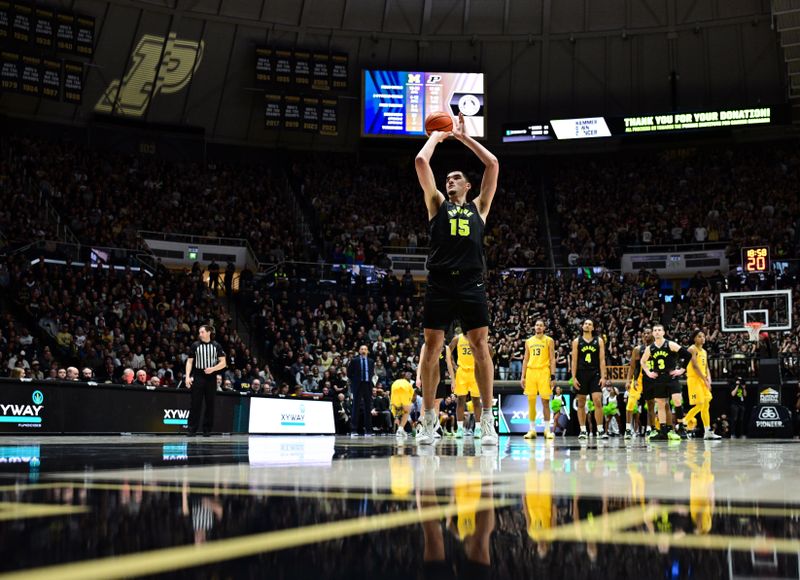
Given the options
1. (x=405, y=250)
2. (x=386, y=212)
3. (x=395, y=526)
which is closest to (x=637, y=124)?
(x=405, y=250)

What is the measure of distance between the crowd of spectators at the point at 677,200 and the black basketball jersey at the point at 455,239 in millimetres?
27429

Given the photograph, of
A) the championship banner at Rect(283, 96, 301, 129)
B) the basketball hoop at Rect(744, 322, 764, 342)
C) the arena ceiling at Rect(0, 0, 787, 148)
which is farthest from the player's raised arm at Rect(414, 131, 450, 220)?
the arena ceiling at Rect(0, 0, 787, 148)

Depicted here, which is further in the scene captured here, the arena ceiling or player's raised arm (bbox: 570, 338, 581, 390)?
the arena ceiling

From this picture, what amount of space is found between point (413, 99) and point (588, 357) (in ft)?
74.3

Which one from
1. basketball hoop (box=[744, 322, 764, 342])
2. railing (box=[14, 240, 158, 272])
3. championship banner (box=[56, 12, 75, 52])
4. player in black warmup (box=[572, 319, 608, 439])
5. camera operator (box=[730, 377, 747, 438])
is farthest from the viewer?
championship banner (box=[56, 12, 75, 52])

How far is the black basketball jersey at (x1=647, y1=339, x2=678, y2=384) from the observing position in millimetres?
13195

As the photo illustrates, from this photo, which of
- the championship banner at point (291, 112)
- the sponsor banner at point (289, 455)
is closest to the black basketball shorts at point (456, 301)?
the sponsor banner at point (289, 455)

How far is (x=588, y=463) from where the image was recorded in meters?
4.86

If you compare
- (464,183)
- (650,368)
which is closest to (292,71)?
(650,368)

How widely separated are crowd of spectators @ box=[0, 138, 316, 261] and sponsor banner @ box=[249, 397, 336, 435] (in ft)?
35.4

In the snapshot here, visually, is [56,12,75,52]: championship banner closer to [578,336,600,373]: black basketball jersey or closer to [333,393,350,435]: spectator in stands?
[333,393,350,435]: spectator in stands

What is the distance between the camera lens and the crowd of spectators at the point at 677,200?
33.3 m

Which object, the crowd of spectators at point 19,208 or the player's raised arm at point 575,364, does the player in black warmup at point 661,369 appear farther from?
the crowd of spectators at point 19,208

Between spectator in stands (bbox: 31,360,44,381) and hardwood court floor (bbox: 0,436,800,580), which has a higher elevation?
spectator in stands (bbox: 31,360,44,381)
